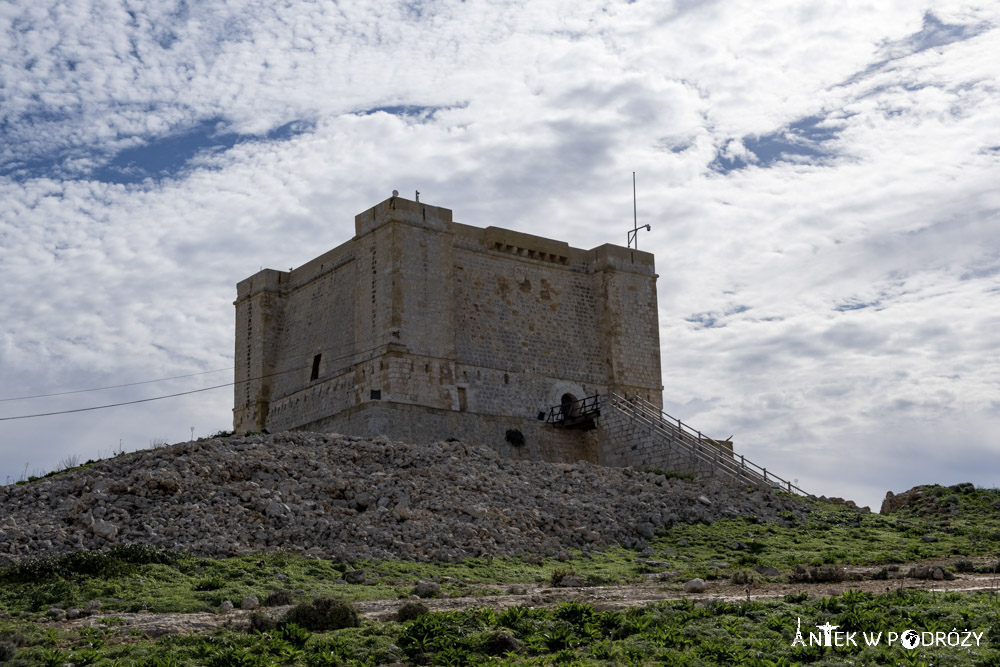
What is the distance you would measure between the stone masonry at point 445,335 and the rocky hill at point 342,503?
468 centimetres

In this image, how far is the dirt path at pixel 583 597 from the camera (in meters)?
14.5

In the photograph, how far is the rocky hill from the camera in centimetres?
1966

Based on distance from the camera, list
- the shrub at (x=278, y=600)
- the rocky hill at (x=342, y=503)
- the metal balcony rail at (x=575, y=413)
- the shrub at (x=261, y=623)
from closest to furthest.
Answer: the shrub at (x=261, y=623)
the shrub at (x=278, y=600)
the rocky hill at (x=342, y=503)
the metal balcony rail at (x=575, y=413)

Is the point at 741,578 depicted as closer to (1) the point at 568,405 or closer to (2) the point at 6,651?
(2) the point at 6,651

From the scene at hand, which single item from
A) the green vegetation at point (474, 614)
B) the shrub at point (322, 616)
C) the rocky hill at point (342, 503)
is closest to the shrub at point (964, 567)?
the green vegetation at point (474, 614)

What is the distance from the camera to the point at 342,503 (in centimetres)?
2181

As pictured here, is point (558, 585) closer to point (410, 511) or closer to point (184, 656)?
point (410, 511)

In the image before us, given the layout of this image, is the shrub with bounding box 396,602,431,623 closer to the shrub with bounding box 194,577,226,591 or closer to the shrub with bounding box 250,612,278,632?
the shrub with bounding box 250,612,278,632

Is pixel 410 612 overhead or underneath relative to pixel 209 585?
underneath

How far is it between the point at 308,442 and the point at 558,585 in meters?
8.62

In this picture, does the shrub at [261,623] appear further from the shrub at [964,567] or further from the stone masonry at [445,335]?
the stone masonry at [445,335]

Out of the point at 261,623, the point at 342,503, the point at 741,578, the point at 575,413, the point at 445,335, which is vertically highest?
the point at 445,335

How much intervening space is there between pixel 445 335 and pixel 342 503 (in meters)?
10.6

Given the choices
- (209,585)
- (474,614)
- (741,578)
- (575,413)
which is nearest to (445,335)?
(575,413)
